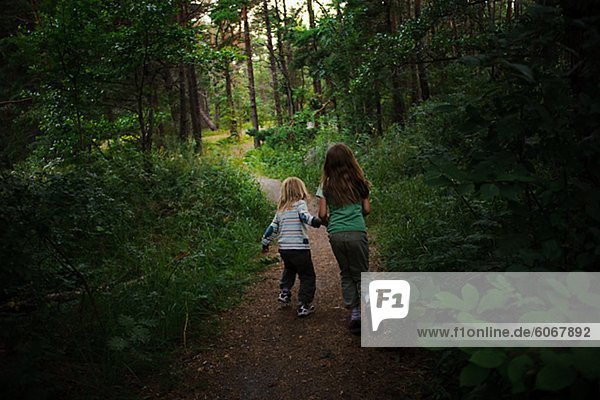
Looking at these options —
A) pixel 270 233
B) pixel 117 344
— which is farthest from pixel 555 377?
pixel 270 233

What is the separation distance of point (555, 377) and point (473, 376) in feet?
0.98

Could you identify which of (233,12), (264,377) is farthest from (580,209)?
(233,12)

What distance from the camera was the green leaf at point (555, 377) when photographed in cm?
152

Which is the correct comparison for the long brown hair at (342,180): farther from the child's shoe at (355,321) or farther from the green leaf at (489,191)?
the green leaf at (489,191)

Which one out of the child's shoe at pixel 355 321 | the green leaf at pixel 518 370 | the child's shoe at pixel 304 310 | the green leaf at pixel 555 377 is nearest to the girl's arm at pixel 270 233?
the child's shoe at pixel 304 310

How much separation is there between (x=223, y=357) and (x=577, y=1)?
426cm

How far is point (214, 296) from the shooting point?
5.54m

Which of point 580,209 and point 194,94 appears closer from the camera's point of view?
point 580,209

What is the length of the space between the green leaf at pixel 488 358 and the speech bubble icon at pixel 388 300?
1.87 metres

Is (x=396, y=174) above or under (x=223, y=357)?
above

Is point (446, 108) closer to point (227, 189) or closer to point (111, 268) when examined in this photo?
point (111, 268)

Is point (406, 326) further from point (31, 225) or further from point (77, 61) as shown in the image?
point (77, 61)

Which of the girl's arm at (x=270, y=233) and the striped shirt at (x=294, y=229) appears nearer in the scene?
the striped shirt at (x=294, y=229)

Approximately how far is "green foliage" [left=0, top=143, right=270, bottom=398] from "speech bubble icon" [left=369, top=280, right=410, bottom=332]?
2.12 meters
